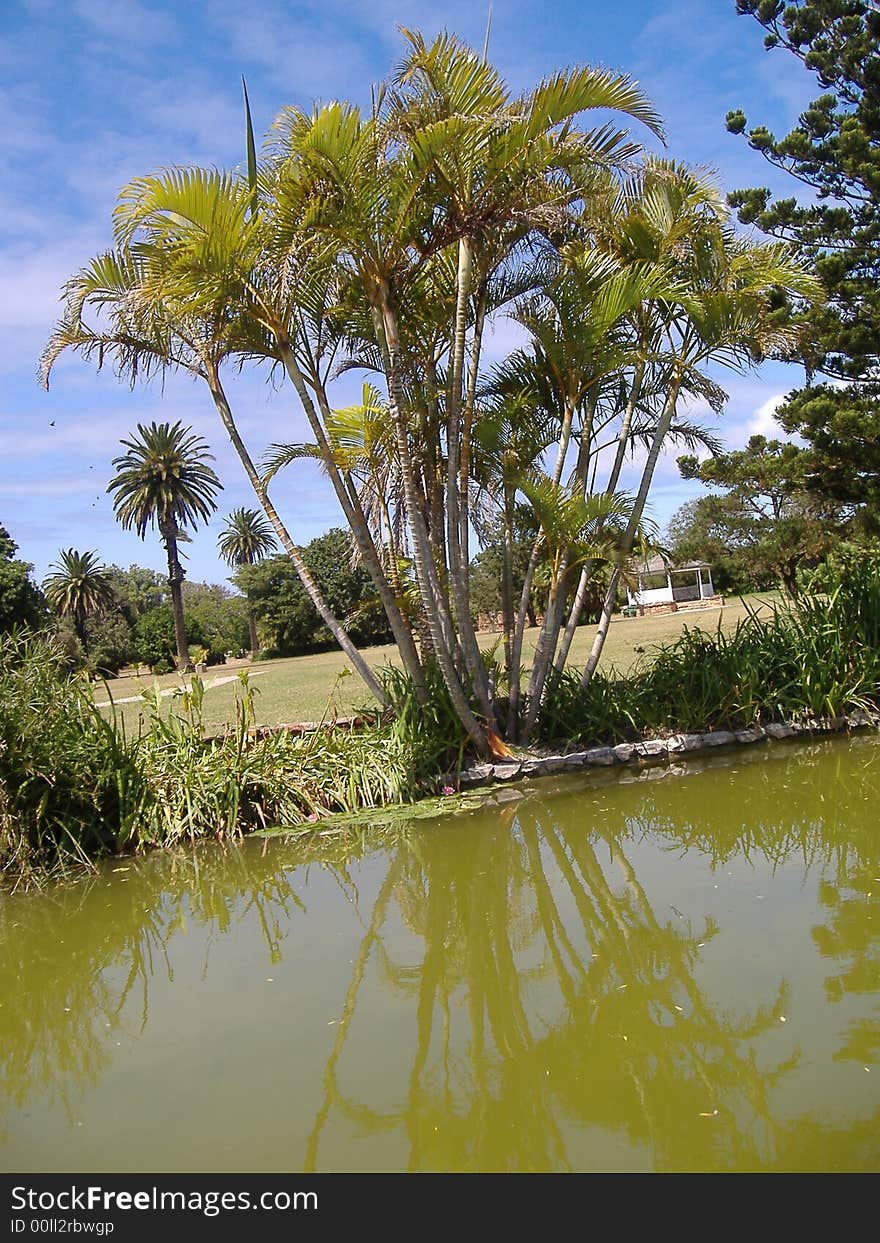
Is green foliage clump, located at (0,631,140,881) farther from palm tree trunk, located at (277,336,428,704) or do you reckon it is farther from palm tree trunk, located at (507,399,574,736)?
palm tree trunk, located at (507,399,574,736)

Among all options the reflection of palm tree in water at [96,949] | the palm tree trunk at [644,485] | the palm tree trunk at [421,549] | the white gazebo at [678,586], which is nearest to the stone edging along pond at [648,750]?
the palm tree trunk at [421,549]

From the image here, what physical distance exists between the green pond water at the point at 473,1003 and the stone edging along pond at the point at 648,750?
149 centimetres

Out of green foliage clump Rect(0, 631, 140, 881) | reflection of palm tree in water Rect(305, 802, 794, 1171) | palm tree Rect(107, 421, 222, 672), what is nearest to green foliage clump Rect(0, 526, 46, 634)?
palm tree Rect(107, 421, 222, 672)

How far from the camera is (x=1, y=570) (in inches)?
1312

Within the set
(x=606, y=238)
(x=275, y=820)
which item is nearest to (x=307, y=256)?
(x=606, y=238)

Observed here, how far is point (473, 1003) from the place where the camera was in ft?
13.2

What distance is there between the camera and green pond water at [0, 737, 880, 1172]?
9.78 ft

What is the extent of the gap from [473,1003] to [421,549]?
4.57m

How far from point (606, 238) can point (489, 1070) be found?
7.93 metres

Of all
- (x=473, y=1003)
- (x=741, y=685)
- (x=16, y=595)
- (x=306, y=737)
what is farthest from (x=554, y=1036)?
(x=16, y=595)

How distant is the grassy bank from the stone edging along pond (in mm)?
128
